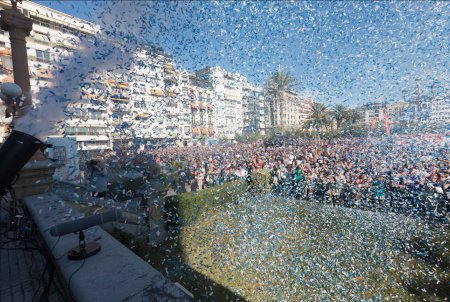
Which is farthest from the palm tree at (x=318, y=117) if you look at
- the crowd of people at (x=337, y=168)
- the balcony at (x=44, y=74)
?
the balcony at (x=44, y=74)

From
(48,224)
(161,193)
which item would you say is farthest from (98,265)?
(161,193)

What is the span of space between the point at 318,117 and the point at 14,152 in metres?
10.8

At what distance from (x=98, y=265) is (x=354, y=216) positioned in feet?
29.1

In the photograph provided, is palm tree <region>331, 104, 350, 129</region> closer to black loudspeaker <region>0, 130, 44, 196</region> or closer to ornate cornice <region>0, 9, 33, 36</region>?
black loudspeaker <region>0, 130, 44, 196</region>

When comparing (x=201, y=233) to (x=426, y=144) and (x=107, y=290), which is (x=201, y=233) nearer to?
(x=107, y=290)

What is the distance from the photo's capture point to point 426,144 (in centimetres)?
916

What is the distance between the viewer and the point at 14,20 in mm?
6793

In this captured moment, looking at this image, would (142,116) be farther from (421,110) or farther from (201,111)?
(421,110)

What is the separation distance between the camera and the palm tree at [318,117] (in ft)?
31.9

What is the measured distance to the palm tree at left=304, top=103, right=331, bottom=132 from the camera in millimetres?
9734

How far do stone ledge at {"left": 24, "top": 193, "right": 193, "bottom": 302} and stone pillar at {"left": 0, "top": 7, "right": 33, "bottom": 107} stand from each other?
6907 mm

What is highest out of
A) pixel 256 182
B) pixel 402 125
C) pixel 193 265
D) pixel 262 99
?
pixel 262 99

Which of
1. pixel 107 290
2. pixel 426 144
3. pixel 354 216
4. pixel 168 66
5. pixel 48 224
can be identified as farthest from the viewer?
pixel 426 144

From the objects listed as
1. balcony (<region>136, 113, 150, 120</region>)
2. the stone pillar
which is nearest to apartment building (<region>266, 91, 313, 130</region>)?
balcony (<region>136, 113, 150, 120</region>)
